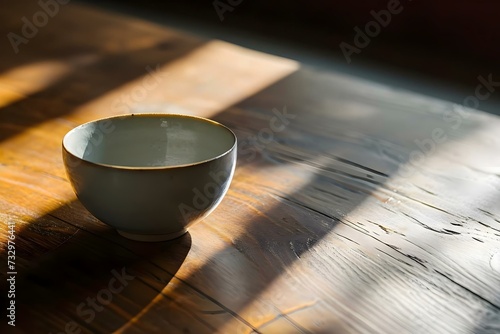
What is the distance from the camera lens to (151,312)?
1.76 feet

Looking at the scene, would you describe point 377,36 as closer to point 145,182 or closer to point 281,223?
point 281,223

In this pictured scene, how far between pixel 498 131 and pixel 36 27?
45.7 inches

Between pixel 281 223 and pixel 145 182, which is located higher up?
pixel 145 182

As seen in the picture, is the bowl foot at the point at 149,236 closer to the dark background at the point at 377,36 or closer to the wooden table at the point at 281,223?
the wooden table at the point at 281,223

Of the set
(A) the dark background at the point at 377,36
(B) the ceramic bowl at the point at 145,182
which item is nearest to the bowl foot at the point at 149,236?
(B) the ceramic bowl at the point at 145,182

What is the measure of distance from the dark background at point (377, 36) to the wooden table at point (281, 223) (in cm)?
31

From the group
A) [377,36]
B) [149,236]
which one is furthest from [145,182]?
[377,36]

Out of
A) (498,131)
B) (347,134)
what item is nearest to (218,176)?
(347,134)

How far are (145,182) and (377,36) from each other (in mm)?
1571

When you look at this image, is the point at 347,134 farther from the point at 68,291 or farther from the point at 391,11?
the point at 391,11

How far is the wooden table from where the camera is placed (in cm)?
54

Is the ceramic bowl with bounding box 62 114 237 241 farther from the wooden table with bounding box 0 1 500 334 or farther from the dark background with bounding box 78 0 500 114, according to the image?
the dark background with bounding box 78 0 500 114

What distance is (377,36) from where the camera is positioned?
6.73 ft

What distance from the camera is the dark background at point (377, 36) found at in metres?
1.60
